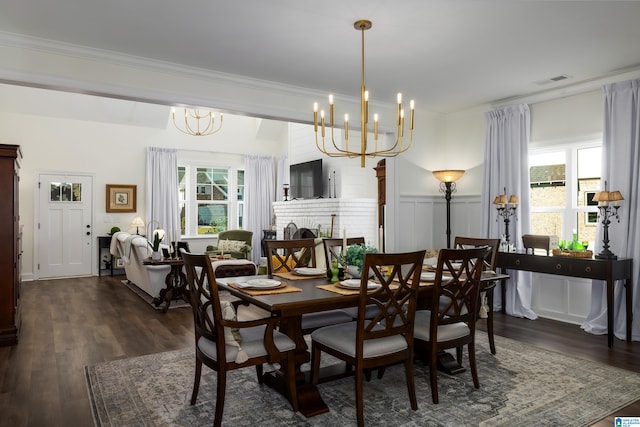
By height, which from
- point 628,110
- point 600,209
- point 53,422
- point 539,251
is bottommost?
point 53,422

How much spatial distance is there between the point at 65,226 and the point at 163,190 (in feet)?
6.03

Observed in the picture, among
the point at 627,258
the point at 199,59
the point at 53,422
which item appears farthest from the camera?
the point at 627,258

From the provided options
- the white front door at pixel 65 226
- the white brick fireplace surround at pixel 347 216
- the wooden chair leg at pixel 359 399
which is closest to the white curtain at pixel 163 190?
the white front door at pixel 65 226

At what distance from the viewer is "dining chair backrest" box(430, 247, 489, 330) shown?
273 cm

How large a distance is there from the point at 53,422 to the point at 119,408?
34 cm

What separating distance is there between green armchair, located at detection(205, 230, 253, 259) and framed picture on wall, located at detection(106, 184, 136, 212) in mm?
1758

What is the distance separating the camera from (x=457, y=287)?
2.89 m

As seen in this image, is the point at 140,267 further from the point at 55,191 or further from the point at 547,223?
the point at 547,223

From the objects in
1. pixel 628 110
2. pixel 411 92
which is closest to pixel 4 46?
pixel 411 92

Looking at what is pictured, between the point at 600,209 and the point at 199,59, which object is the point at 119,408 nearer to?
the point at 199,59

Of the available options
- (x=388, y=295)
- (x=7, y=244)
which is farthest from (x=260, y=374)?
(x=7, y=244)

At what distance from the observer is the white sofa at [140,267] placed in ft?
18.7

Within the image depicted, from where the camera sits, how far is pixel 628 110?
423cm

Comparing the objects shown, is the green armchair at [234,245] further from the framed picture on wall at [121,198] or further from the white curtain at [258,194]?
the framed picture on wall at [121,198]
